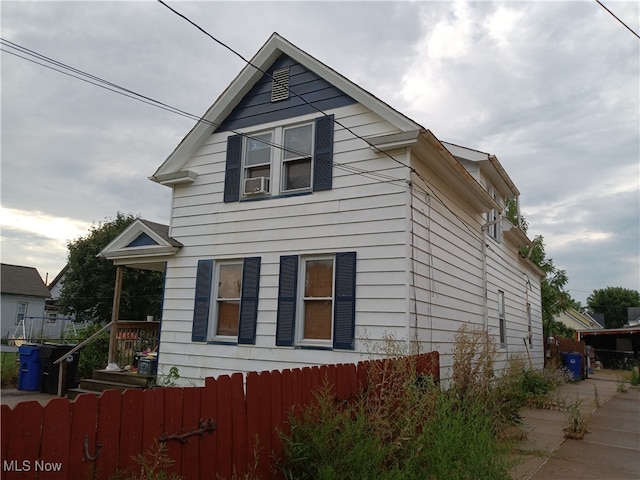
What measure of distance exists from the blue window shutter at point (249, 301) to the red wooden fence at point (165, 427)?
12.0 ft

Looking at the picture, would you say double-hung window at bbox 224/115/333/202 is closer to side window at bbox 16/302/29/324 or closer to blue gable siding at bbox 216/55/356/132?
blue gable siding at bbox 216/55/356/132

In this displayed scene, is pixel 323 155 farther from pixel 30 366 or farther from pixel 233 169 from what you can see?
pixel 30 366

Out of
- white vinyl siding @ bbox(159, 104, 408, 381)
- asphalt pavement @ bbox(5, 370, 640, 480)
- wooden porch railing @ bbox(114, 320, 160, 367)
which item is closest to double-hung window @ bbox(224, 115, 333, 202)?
white vinyl siding @ bbox(159, 104, 408, 381)

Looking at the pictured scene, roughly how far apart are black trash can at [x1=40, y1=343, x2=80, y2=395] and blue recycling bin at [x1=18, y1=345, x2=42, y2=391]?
0.49ft

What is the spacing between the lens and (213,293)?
8789mm

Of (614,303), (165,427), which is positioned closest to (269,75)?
(165,427)

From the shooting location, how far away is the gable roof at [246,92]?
24.7ft

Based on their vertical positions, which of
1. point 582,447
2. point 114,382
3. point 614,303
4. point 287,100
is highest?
point 614,303

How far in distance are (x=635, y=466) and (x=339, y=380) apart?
3836 mm

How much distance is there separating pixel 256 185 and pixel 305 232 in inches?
56.3

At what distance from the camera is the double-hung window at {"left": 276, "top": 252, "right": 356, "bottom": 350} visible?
7.23 m

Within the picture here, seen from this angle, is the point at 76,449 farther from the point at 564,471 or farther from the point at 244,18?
the point at 244,18

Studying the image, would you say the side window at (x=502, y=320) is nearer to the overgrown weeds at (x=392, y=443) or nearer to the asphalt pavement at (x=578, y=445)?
the asphalt pavement at (x=578, y=445)

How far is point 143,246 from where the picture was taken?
9.66 m
